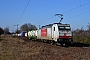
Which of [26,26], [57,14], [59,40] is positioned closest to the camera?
[59,40]

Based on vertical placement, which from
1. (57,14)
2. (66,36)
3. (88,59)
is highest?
(57,14)

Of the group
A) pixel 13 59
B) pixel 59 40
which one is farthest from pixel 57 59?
pixel 59 40

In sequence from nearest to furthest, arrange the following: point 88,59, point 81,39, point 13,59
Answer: point 88,59
point 13,59
point 81,39

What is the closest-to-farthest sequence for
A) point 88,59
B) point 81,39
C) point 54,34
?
point 88,59 → point 54,34 → point 81,39

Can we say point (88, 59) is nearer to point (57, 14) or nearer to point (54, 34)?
point (54, 34)

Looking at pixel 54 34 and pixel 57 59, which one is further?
pixel 54 34

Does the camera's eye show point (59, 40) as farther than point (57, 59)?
Yes

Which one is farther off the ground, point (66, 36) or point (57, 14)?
point (57, 14)

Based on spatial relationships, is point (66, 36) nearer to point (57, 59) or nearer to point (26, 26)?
point (57, 59)

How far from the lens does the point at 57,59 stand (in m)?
13.7

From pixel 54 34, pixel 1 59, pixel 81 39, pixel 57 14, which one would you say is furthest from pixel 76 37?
pixel 1 59

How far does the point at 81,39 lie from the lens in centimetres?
4203

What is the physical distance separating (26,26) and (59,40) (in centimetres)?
13510

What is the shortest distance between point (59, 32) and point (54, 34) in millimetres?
2134
